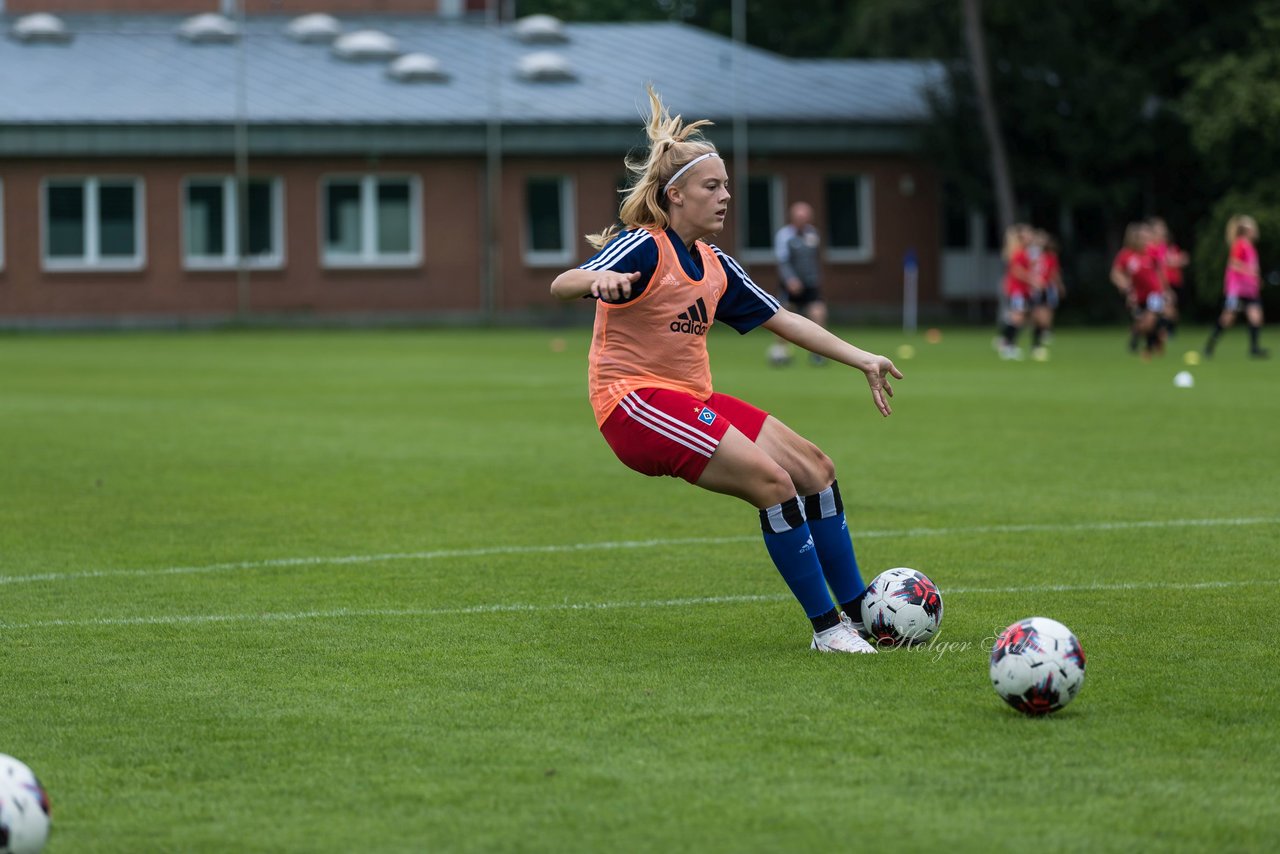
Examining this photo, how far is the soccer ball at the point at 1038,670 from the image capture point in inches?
240

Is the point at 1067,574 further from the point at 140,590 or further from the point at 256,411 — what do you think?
the point at 256,411

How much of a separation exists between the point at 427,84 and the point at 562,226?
4935 mm

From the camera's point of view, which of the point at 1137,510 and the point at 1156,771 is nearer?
the point at 1156,771

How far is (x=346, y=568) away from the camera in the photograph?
982 centimetres

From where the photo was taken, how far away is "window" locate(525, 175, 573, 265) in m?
48.1

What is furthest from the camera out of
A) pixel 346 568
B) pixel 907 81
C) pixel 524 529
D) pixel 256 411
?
pixel 907 81

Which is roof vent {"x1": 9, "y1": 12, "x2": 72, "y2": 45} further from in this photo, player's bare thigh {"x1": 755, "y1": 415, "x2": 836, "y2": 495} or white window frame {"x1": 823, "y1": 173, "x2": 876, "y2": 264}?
player's bare thigh {"x1": 755, "y1": 415, "x2": 836, "y2": 495}

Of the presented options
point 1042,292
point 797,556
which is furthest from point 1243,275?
point 797,556

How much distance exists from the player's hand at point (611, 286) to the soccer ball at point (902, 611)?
1.57m

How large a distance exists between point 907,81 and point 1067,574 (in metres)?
45.0

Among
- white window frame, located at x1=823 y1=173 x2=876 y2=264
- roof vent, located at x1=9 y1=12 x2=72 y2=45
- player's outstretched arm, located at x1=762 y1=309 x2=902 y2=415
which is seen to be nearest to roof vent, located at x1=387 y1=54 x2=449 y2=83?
roof vent, located at x1=9 y1=12 x2=72 y2=45

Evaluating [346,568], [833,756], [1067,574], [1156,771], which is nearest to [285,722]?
[833,756]

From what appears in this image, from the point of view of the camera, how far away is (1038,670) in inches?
240

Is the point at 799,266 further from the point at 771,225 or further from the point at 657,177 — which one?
the point at 657,177
